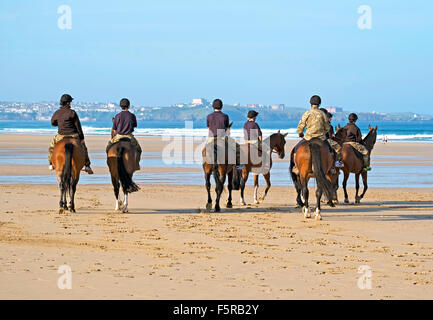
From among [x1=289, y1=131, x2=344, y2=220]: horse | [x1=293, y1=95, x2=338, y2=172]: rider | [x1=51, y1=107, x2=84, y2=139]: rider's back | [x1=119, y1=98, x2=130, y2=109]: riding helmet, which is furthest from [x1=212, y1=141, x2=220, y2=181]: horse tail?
[x1=51, y1=107, x2=84, y2=139]: rider's back

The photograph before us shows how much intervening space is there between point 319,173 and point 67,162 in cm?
488

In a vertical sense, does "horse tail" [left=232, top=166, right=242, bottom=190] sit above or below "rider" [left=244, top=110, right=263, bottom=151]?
below

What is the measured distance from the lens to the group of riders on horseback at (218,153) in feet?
49.0

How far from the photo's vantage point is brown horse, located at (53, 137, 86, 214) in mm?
15094

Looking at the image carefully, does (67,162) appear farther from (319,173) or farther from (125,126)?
(319,173)

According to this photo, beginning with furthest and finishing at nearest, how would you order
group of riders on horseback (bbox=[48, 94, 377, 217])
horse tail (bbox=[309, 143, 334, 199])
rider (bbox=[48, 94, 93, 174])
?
1. rider (bbox=[48, 94, 93, 174])
2. group of riders on horseback (bbox=[48, 94, 377, 217])
3. horse tail (bbox=[309, 143, 334, 199])

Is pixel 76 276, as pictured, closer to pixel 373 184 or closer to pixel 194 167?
pixel 373 184

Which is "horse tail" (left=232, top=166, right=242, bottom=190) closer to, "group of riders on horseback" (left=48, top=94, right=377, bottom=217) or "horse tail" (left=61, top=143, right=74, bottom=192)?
"group of riders on horseback" (left=48, top=94, right=377, bottom=217)

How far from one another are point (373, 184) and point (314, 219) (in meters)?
8.96

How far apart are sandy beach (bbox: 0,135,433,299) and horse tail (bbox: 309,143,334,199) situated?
705 mm

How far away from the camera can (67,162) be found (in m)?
15.1
